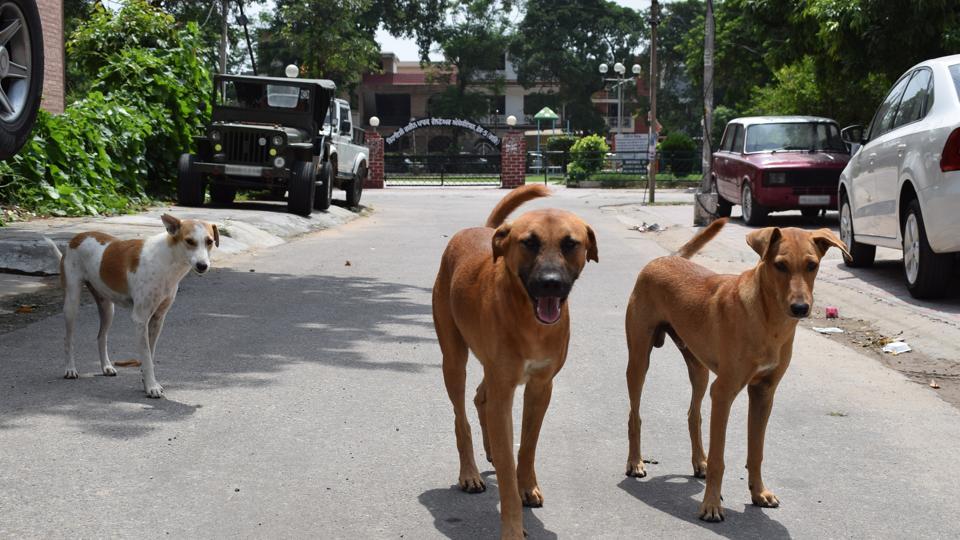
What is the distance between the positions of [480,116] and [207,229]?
221 ft

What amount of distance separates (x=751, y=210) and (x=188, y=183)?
9.80 m

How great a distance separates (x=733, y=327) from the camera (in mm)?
4508

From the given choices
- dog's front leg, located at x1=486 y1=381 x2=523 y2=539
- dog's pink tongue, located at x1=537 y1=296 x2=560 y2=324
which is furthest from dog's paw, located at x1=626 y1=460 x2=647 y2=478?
dog's pink tongue, located at x1=537 y1=296 x2=560 y2=324

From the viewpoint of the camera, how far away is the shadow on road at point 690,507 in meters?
4.23

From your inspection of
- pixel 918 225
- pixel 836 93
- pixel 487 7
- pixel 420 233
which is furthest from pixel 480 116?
pixel 918 225

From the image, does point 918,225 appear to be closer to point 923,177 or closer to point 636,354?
point 923,177

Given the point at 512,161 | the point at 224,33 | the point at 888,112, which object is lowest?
the point at 512,161

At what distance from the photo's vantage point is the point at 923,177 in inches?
370

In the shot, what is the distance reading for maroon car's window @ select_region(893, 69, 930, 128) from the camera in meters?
10.2

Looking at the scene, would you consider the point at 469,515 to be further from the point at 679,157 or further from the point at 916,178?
the point at 679,157

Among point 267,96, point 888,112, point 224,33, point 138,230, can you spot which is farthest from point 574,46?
point 888,112

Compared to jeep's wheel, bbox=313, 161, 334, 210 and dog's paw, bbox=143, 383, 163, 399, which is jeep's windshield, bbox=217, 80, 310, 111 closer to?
jeep's wheel, bbox=313, 161, 334, 210

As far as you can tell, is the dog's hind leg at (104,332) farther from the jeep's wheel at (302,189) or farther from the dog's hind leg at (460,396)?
the jeep's wheel at (302,189)

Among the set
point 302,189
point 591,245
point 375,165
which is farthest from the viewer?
point 375,165
